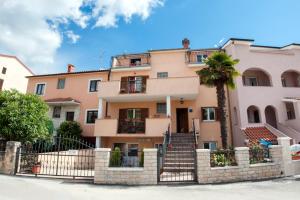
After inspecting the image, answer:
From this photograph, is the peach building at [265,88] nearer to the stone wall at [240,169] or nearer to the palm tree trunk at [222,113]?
the palm tree trunk at [222,113]

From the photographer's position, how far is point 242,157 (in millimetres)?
10125

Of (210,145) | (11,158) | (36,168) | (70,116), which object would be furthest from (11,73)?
(210,145)

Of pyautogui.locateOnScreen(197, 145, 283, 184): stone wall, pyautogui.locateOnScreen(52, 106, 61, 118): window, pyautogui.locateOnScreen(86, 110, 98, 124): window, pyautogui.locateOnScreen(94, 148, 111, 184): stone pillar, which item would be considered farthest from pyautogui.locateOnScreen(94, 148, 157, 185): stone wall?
pyautogui.locateOnScreen(52, 106, 61, 118): window

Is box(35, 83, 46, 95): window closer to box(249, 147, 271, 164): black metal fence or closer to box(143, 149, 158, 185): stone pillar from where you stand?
box(143, 149, 158, 185): stone pillar

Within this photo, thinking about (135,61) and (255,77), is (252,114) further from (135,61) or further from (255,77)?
(135,61)

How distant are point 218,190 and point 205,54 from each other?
54.4ft

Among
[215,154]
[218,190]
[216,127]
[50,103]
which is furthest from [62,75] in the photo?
[218,190]

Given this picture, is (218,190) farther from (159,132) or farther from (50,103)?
(50,103)

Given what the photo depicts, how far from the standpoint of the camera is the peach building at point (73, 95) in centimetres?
2197

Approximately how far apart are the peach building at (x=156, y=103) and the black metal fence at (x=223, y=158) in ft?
22.5

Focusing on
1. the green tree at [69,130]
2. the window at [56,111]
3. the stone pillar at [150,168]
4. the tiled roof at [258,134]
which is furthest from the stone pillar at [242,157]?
the window at [56,111]

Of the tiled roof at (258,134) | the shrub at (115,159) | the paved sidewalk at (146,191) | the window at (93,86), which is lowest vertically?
the paved sidewalk at (146,191)

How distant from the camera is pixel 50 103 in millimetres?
22328

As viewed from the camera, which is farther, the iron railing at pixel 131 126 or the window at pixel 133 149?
the window at pixel 133 149
